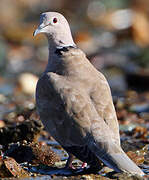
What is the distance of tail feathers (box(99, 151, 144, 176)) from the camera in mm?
4520

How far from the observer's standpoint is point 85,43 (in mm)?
13469

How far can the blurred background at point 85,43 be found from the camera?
31.9 feet

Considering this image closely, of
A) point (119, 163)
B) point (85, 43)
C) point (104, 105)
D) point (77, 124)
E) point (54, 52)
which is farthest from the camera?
point (85, 43)

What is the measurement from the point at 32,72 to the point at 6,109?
3.01m

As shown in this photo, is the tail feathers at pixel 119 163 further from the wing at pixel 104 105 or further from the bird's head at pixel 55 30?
the bird's head at pixel 55 30

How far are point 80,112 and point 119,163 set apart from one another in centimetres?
60

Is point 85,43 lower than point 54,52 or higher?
lower

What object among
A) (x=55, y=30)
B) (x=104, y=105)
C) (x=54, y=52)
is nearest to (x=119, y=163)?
(x=104, y=105)

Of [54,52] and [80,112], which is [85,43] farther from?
[80,112]

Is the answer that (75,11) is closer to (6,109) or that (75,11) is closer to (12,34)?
(12,34)

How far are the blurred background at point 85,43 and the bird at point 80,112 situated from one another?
1.72m

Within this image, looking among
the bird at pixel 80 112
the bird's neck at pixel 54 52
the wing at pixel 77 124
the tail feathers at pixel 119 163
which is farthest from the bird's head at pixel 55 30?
the tail feathers at pixel 119 163

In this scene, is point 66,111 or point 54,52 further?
point 54,52

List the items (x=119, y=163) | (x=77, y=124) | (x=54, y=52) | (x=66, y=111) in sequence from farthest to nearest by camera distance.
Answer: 1. (x=54, y=52)
2. (x=66, y=111)
3. (x=77, y=124)
4. (x=119, y=163)
